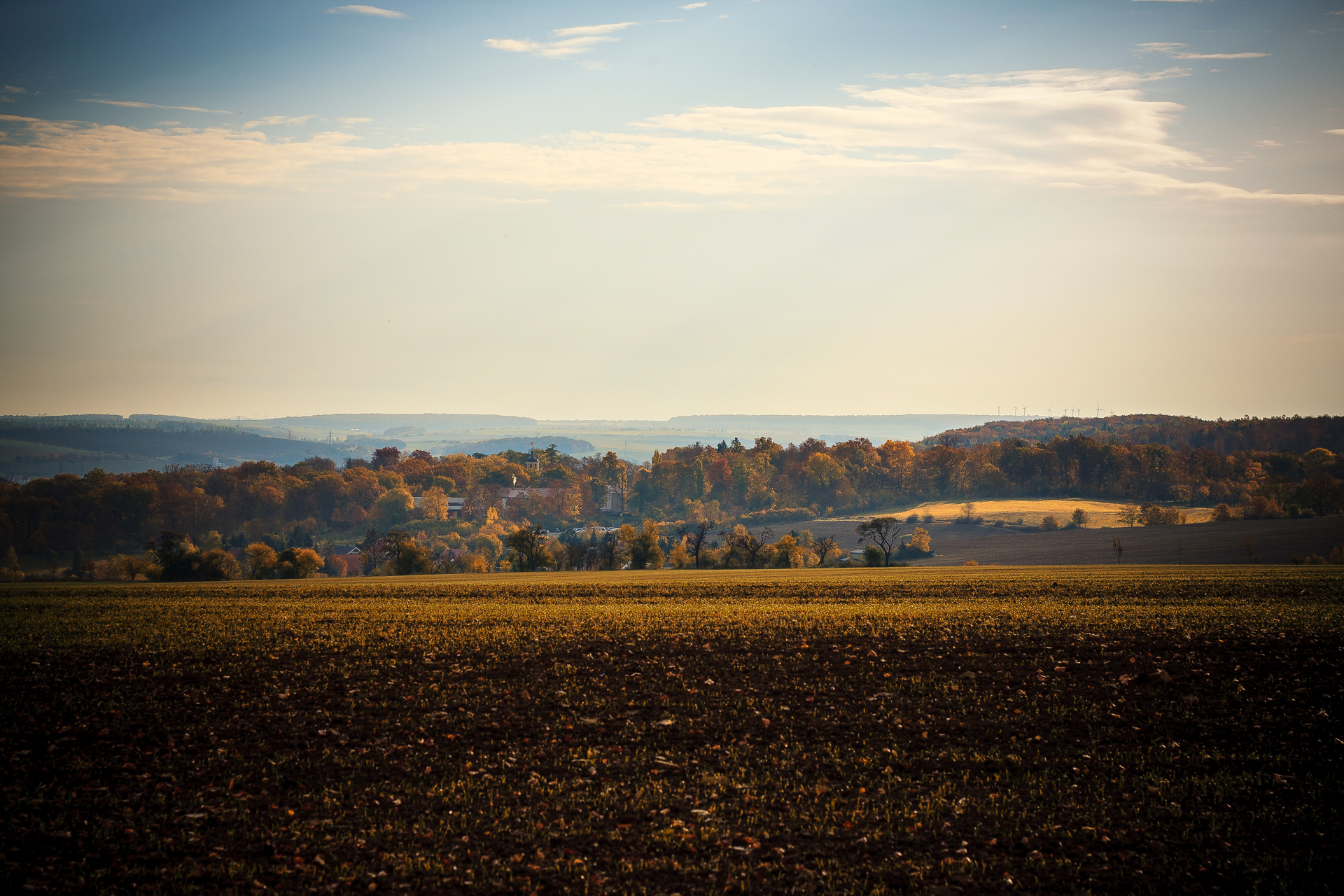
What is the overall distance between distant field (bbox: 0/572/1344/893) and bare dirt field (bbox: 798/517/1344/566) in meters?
94.6

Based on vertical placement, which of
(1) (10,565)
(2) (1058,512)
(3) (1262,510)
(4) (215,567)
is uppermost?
(3) (1262,510)

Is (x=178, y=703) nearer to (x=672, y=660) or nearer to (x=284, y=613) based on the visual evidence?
(x=672, y=660)

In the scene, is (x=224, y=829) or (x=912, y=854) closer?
(x=912, y=854)

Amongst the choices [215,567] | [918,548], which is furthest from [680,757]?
[918,548]

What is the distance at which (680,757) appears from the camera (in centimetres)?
1855

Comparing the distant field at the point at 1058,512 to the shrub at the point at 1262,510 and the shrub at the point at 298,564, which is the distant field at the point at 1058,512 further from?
the shrub at the point at 298,564

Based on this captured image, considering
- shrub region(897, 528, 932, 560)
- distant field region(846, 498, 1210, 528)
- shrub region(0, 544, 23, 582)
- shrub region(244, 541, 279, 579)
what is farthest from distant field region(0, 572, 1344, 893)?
distant field region(846, 498, 1210, 528)

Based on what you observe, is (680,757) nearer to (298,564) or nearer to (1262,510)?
(298,564)

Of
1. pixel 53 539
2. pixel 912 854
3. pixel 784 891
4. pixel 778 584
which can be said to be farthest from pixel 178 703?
pixel 53 539

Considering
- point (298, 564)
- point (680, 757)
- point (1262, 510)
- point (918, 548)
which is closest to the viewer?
point (680, 757)

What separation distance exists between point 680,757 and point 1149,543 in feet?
438

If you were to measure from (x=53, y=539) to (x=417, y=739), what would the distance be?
190199mm

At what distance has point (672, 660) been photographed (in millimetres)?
26938

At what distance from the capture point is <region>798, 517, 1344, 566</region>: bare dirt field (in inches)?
Answer: 4520
